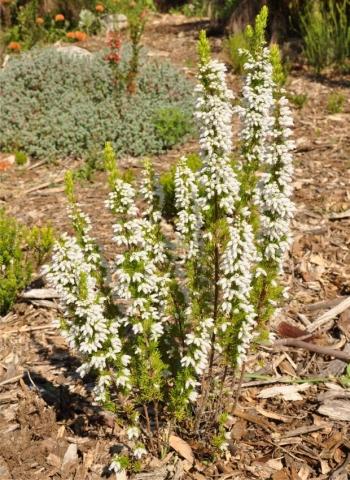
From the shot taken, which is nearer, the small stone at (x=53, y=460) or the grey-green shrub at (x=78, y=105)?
the small stone at (x=53, y=460)

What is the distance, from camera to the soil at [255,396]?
3240mm

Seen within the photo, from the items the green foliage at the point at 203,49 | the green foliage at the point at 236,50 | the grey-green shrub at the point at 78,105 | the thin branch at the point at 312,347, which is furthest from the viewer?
the green foliage at the point at 236,50

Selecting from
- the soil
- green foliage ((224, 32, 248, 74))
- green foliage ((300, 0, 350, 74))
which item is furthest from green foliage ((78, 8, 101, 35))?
the soil

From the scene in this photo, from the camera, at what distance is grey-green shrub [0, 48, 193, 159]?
734cm

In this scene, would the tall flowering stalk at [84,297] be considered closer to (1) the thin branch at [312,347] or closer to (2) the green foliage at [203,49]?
(2) the green foliage at [203,49]

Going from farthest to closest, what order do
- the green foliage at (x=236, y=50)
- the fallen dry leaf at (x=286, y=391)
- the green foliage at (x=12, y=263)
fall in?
the green foliage at (x=236, y=50)
the green foliage at (x=12, y=263)
the fallen dry leaf at (x=286, y=391)

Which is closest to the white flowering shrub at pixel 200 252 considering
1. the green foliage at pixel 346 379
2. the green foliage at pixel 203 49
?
the green foliage at pixel 203 49

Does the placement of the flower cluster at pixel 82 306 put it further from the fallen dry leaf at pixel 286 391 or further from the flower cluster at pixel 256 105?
the fallen dry leaf at pixel 286 391

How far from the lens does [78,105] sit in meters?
7.86

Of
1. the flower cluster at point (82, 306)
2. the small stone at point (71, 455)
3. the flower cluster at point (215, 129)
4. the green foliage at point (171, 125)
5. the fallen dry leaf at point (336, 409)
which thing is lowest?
the small stone at point (71, 455)

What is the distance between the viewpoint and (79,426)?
11.5 ft

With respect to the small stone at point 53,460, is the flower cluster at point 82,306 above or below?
above

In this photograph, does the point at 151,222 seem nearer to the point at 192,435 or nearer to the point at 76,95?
the point at 192,435

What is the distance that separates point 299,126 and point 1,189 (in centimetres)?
392
